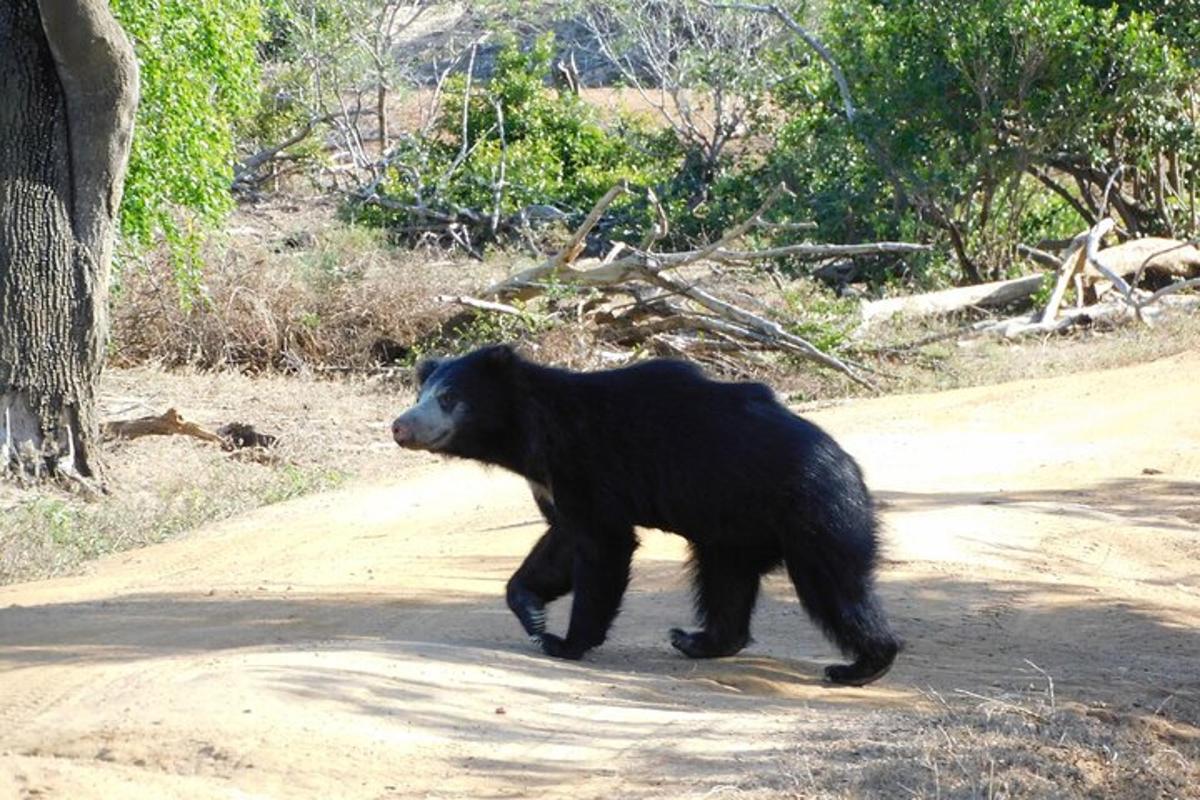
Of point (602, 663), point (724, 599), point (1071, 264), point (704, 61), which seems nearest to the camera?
point (602, 663)

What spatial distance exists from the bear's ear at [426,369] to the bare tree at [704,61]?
59.9 feet

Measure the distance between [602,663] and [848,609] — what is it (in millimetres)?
1165

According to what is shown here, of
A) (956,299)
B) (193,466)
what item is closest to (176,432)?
(193,466)

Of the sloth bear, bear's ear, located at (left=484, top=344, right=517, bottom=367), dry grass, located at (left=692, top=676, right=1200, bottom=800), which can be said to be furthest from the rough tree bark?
dry grass, located at (left=692, top=676, right=1200, bottom=800)

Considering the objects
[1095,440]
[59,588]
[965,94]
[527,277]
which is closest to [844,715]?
[59,588]

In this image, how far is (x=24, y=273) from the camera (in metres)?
12.9

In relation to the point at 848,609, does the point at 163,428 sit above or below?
below

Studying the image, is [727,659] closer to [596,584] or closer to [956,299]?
[596,584]

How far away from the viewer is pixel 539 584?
7.81m

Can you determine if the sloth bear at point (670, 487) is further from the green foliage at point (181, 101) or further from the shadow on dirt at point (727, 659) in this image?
the green foliage at point (181, 101)

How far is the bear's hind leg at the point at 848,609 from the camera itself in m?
7.09

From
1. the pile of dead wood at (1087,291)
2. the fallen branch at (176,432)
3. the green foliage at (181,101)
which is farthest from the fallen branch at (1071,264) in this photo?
the green foliage at (181,101)

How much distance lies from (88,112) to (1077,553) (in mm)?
7949

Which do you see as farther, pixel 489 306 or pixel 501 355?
pixel 489 306
